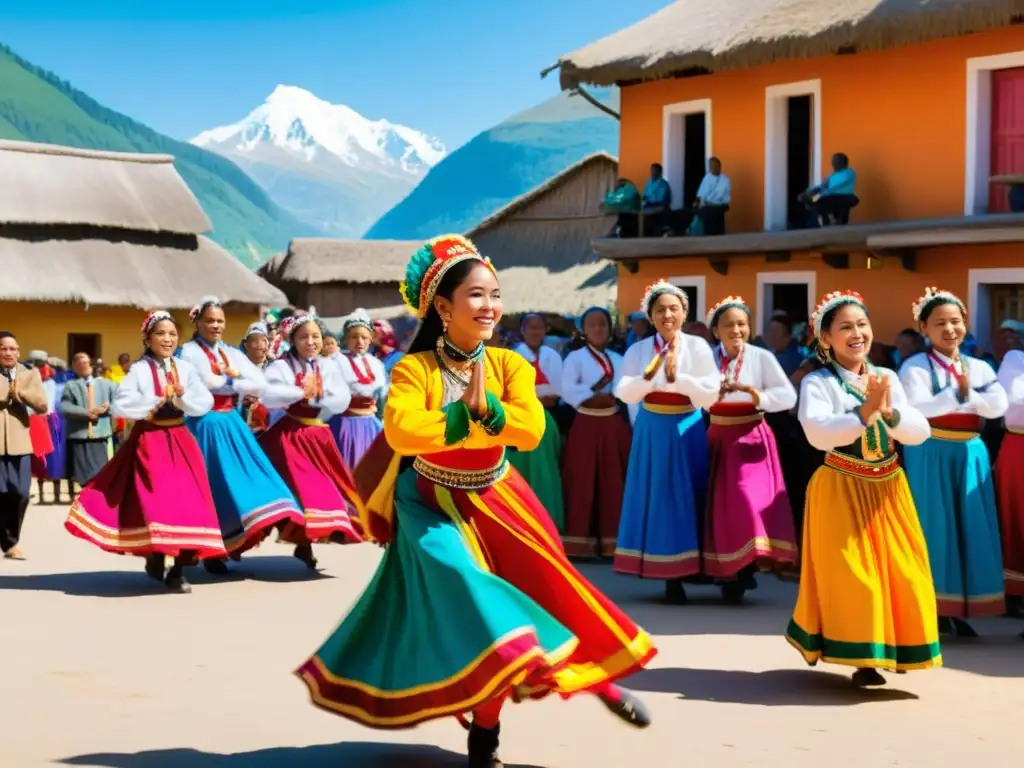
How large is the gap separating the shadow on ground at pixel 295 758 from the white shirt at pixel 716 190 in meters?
15.2

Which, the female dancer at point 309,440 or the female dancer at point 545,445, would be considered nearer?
the female dancer at point 309,440

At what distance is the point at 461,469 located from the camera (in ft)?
19.8

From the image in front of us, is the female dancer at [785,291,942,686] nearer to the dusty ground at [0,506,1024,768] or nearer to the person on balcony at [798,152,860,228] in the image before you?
the dusty ground at [0,506,1024,768]

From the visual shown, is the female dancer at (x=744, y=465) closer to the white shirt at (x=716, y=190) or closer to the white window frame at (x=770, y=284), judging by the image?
the white window frame at (x=770, y=284)

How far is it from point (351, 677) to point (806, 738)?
190cm

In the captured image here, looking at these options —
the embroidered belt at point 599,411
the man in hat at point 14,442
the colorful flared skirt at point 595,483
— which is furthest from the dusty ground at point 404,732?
the man in hat at point 14,442

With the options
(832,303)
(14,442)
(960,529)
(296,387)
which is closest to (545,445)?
(296,387)

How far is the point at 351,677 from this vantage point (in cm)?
584

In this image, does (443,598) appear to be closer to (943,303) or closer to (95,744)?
(95,744)

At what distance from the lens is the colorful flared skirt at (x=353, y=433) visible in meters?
13.1

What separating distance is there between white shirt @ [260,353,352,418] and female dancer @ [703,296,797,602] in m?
3.08

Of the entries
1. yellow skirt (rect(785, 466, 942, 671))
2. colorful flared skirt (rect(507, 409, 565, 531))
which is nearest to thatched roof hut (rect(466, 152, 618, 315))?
colorful flared skirt (rect(507, 409, 565, 531))

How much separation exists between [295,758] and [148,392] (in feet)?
16.5

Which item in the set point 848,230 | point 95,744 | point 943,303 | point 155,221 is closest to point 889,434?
point 943,303
